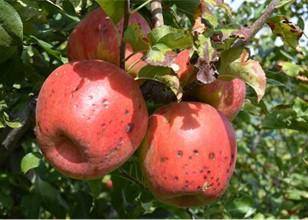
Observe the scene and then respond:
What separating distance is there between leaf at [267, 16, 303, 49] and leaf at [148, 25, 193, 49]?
17cm

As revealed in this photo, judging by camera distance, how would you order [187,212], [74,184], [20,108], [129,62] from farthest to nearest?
[74,184] < [187,212] < [20,108] < [129,62]

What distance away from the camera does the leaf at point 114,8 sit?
2.81 feet

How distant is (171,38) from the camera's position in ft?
2.89

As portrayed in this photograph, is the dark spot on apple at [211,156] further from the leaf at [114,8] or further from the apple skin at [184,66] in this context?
the leaf at [114,8]

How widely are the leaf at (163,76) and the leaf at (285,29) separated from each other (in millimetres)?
195

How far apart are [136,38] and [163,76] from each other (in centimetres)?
7

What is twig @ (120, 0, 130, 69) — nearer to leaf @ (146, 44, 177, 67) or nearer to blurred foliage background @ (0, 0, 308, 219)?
leaf @ (146, 44, 177, 67)

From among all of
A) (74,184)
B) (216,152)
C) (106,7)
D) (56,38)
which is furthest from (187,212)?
(106,7)

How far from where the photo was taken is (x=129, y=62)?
963 mm

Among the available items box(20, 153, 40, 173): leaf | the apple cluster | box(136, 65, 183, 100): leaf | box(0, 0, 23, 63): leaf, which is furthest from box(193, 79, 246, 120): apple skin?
box(20, 153, 40, 173): leaf

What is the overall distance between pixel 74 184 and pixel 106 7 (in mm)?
1353

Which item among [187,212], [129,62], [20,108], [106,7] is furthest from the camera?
[187,212]

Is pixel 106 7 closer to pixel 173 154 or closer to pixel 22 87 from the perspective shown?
pixel 173 154

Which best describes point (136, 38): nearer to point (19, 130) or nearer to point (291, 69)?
point (19, 130)
